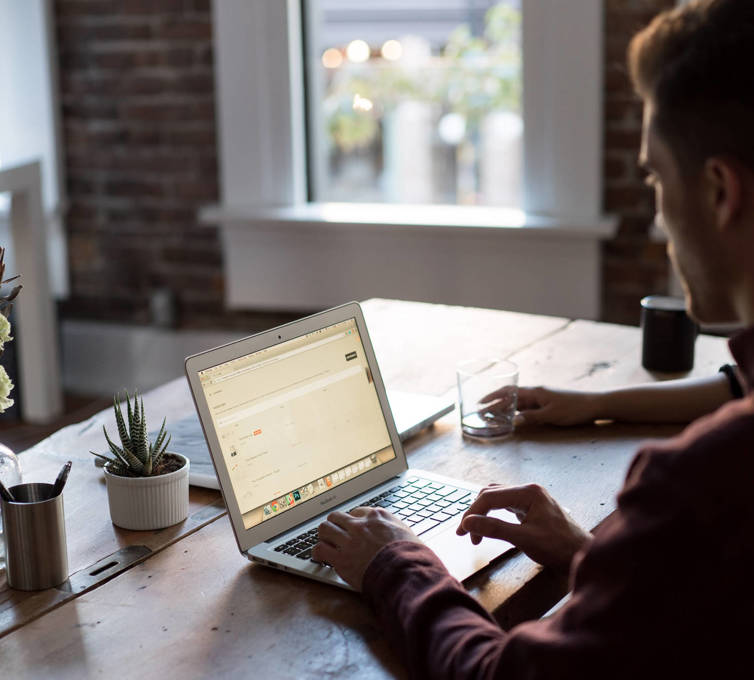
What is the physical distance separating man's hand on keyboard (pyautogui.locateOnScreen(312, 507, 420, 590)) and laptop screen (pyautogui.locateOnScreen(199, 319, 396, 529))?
12 centimetres

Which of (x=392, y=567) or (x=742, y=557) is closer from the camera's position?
(x=742, y=557)

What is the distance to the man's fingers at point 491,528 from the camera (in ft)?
4.47

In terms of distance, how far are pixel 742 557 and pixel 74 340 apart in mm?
3685

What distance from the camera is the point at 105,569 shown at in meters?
1.36

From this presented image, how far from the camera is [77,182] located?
4094 millimetres

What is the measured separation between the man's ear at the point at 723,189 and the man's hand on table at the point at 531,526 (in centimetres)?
53

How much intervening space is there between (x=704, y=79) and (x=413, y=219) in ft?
8.90

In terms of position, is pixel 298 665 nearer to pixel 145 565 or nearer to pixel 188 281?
pixel 145 565

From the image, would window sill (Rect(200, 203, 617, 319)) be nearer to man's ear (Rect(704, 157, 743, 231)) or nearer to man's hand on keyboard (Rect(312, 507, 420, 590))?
man's hand on keyboard (Rect(312, 507, 420, 590))

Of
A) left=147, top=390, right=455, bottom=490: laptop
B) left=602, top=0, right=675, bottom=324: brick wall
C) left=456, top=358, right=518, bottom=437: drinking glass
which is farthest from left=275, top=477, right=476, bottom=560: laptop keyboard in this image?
left=602, top=0, right=675, bottom=324: brick wall

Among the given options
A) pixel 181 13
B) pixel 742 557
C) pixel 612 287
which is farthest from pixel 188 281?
pixel 742 557

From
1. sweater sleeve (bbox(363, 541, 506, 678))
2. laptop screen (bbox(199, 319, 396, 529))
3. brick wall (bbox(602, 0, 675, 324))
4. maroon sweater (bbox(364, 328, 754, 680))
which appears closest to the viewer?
maroon sweater (bbox(364, 328, 754, 680))

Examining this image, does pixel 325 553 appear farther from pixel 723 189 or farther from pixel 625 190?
pixel 625 190

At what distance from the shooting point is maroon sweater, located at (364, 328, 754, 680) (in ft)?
2.90
